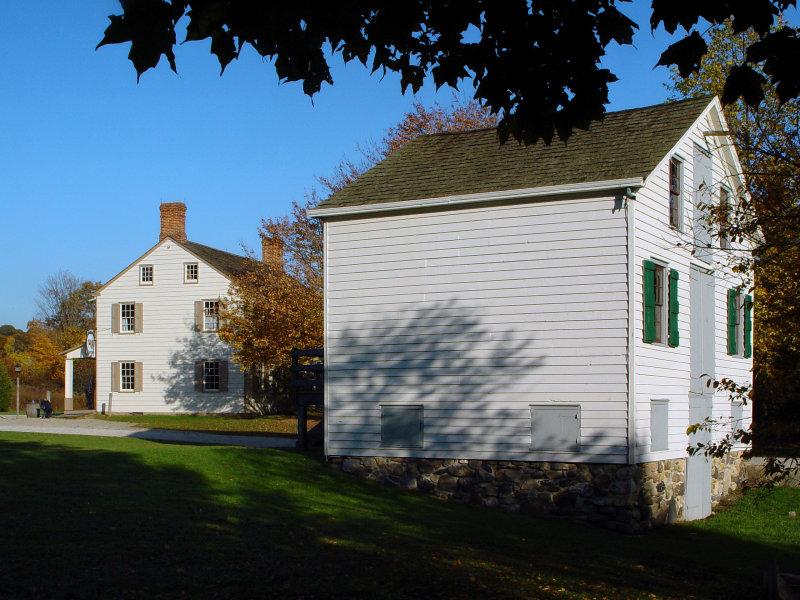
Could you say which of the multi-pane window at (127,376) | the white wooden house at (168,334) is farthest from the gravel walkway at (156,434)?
the multi-pane window at (127,376)

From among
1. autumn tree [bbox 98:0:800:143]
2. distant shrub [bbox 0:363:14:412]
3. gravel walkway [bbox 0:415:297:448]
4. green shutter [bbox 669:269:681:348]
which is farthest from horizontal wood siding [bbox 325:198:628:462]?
distant shrub [bbox 0:363:14:412]

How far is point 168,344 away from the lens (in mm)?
39688

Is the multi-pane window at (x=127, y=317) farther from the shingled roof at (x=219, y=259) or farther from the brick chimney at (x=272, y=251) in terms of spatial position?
the brick chimney at (x=272, y=251)

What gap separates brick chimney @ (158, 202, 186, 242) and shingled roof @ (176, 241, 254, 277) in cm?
83

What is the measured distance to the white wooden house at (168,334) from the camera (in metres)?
39.0

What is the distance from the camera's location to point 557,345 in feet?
53.3

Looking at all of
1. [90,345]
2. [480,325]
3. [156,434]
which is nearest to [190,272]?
[90,345]

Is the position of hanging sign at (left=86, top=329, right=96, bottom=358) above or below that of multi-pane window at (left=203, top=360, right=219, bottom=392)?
above

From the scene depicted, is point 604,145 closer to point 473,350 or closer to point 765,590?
point 473,350

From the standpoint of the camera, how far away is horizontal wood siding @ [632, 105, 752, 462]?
15.9 m

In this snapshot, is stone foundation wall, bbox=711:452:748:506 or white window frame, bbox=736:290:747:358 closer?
stone foundation wall, bbox=711:452:748:506

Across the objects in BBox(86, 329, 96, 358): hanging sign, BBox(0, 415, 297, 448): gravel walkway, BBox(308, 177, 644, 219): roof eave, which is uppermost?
BBox(308, 177, 644, 219): roof eave

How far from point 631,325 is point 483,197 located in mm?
3730

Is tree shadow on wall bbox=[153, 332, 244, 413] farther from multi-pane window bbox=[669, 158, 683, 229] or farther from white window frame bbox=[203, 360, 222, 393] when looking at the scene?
multi-pane window bbox=[669, 158, 683, 229]
